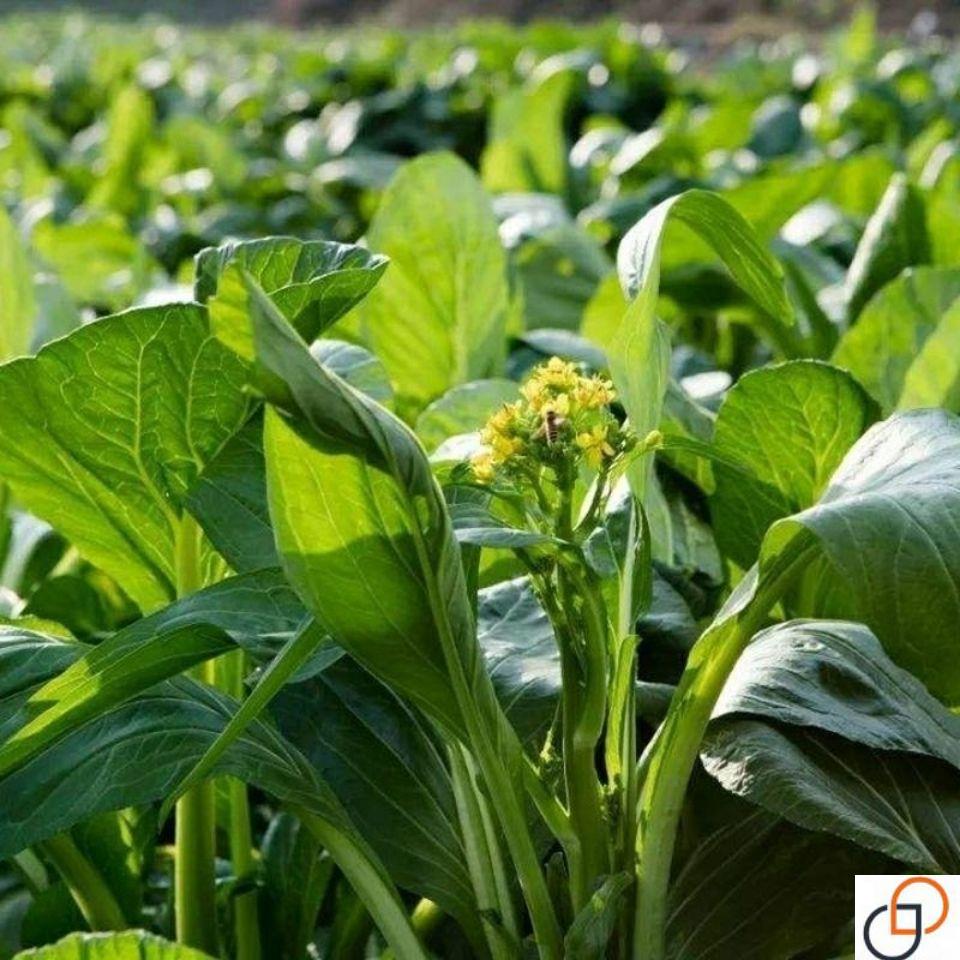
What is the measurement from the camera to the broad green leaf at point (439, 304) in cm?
174

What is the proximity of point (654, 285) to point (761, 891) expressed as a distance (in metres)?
0.38

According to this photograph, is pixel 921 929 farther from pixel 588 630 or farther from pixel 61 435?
pixel 61 435

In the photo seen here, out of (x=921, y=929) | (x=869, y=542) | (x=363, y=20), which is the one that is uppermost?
(x=363, y=20)

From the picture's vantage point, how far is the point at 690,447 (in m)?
1.09

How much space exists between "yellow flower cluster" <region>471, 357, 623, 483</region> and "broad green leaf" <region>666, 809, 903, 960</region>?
274 millimetres

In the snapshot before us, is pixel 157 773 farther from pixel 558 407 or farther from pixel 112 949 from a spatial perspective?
pixel 558 407

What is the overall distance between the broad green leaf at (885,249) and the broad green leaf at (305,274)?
0.86m

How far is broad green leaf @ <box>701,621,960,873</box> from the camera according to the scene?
103cm

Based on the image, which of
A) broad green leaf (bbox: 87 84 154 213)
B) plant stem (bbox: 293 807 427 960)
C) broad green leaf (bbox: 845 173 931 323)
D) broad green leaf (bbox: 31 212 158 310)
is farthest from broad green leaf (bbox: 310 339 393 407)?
broad green leaf (bbox: 87 84 154 213)

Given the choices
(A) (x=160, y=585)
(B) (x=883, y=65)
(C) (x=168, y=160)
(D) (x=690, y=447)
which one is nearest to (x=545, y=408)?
(D) (x=690, y=447)

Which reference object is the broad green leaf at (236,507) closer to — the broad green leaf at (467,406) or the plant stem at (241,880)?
the plant stem at (241,880)

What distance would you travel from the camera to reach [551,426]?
1.00 metres

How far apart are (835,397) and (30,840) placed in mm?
619

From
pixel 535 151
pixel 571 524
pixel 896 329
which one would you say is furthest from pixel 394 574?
pixel 535 151
